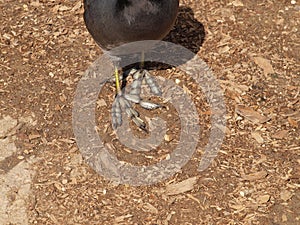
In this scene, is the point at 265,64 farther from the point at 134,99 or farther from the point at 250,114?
the point at 134,99

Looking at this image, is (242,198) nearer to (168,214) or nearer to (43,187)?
(168,214)

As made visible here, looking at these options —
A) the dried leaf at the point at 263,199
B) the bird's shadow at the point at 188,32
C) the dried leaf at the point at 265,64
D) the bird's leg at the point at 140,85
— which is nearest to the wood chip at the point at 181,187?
the dried leaf at the point at 263,199

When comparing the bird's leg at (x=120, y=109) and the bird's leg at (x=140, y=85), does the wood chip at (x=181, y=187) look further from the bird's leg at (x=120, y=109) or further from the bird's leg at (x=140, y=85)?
the bird's leg at (x=140, y=85)

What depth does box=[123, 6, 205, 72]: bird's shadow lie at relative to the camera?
274 inches

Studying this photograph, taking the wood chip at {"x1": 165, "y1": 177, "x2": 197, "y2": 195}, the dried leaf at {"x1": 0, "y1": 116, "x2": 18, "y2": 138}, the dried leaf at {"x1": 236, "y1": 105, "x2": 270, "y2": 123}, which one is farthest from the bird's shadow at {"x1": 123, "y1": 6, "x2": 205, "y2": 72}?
the wood chip at {"x1": 165, "y1": 177, "x2": 197, "y2": 195}

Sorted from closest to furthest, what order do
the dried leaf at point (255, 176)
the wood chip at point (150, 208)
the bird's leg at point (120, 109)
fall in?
the wood chip at point (150, 208), the dried leaf at point (255, 176), the bird's leg at point (120, 109)

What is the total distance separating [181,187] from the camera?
18.2ft

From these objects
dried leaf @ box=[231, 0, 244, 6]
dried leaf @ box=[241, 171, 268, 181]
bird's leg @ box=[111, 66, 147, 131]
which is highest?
dried leaf @ box=[231, 0, 244, 6]

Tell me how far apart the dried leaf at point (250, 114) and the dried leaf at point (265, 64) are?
735mm

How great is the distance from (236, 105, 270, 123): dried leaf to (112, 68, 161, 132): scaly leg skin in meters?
1.00

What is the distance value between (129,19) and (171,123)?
4.36ft

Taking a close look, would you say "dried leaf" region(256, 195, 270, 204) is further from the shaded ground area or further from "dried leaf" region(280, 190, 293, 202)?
"dried leaf" region(280, 190, 293, 202)

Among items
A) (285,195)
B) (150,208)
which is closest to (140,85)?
(150,208)

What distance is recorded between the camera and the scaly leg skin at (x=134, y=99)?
6215mm
